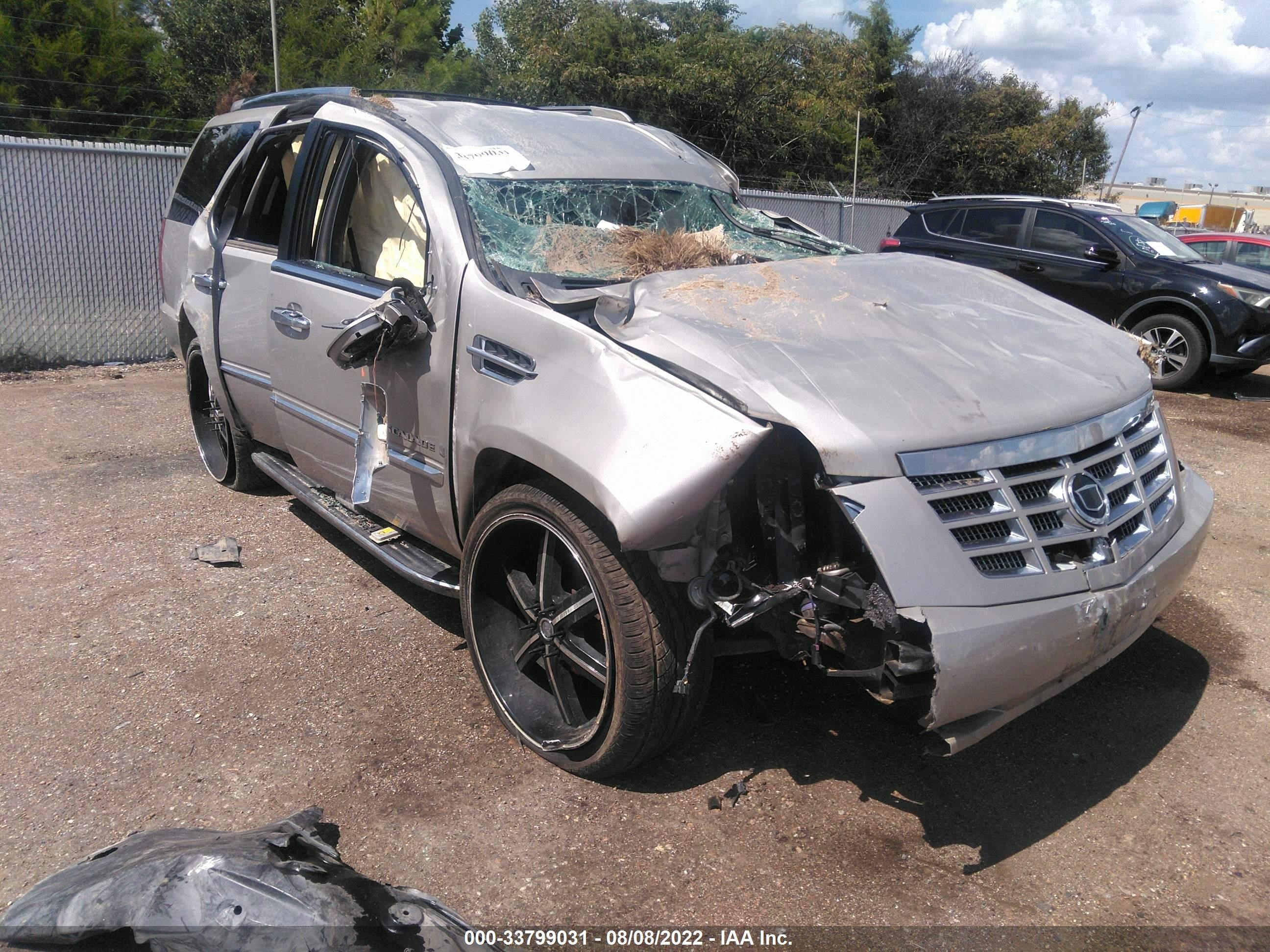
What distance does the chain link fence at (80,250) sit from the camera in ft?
28.4

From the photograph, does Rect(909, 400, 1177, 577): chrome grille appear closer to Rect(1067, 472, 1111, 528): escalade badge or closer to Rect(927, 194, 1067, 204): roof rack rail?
Rect(1067, 472, 1111, 528): escalade badge

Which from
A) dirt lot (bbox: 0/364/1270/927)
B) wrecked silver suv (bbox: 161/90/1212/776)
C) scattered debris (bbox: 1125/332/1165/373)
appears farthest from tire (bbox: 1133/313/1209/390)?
wrecked silver suv (bbox: 161/90/1212/776)

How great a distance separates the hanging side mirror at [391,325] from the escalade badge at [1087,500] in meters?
2.05

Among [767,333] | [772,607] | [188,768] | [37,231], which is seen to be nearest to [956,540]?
[772,607]

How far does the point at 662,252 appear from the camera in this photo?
3.68 metres

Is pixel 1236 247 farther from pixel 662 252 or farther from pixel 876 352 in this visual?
pixel 876 352

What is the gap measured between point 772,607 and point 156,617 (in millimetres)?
2795

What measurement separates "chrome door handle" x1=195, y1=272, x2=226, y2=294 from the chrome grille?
11.9 feet

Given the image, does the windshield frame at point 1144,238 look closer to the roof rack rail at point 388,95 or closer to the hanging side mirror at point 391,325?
the roof rack rail at point 388,95

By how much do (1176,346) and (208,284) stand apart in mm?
8676

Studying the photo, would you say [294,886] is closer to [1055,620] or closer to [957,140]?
[1055,620]

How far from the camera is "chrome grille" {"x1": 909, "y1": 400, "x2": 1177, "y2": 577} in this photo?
2.54 meters

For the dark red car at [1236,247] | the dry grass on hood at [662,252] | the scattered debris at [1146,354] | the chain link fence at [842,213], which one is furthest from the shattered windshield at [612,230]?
the dark red car at [1236,247]

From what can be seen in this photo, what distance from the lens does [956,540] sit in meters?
2.49
